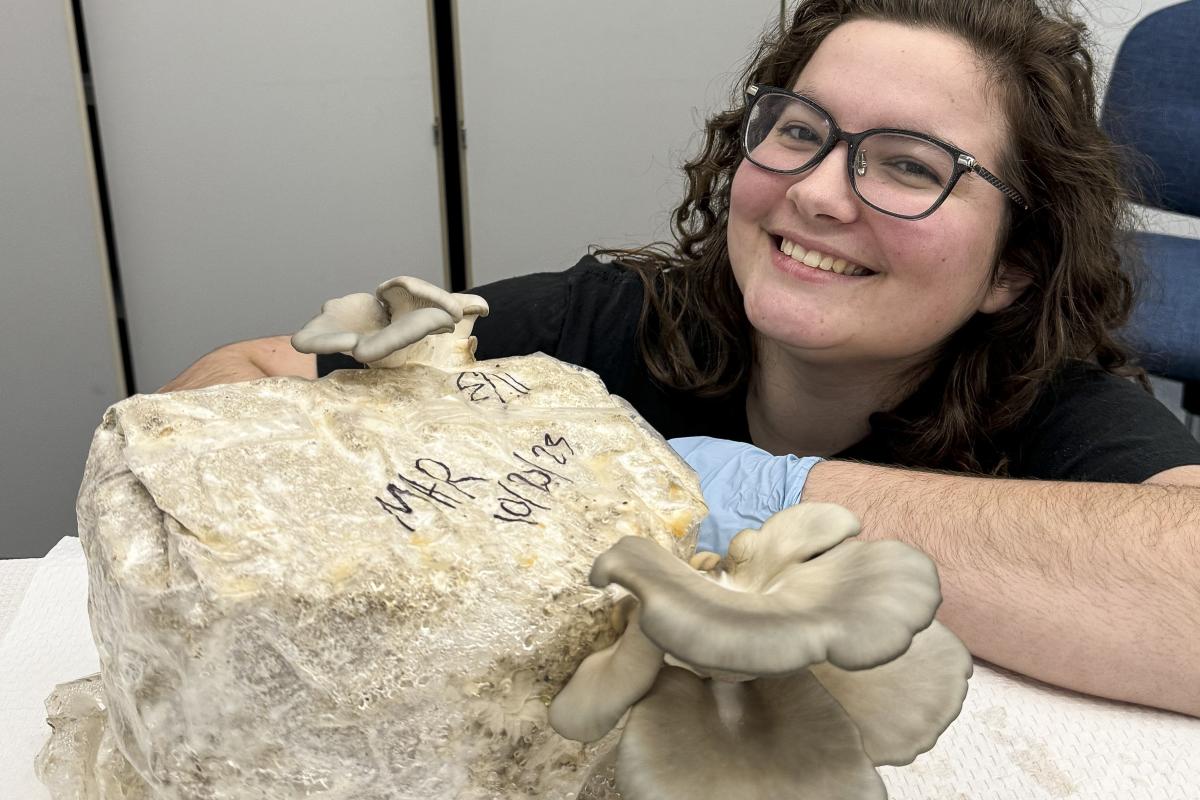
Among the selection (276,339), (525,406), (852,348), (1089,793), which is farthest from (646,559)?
(276,339)

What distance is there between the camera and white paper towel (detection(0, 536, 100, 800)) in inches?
30.0

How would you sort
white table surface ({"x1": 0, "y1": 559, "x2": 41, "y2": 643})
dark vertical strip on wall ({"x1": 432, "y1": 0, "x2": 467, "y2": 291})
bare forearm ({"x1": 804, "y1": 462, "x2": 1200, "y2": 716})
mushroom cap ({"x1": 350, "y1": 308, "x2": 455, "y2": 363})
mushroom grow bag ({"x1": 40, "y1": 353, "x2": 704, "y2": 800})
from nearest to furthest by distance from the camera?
mushroom grow bag ({"x1": 40, "y1": 353, "x2": 704, "y2": 800}) → mushroom cap ({"x1": 350, "y1": 308, "x2": 455, "y2": 363}) → bare forearm ({"x1": 804, "y1": 462, "x2": 1200, "y2": 716}) → white table surface ({"x1": 0, "y1": 559, "x2": 41, "y2": 643}) → dark vertical strip on wall ({"x1": 432, "y1": 0, "x2": 467, "y2": 291})

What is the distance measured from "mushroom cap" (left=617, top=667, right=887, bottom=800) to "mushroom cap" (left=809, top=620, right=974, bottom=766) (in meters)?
0.03

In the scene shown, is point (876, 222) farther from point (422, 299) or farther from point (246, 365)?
point (246, 365)

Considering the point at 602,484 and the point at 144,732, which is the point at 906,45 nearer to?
the point at 602,484

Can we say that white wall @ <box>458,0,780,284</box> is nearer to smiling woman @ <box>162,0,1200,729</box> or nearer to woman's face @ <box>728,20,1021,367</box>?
smiling woman @ <box>162,0,1200,729</box>

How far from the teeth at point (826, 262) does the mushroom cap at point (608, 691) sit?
0.63 m

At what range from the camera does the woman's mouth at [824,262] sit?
3.35ft

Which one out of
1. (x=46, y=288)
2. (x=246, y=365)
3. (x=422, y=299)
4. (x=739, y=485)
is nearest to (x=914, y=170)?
(x=739, y=485)

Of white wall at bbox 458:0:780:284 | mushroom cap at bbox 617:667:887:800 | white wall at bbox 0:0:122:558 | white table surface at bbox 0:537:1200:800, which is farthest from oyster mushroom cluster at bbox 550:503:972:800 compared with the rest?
white wall at bbox 0:0:122:558

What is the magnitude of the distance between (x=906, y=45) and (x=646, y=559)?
0.74m

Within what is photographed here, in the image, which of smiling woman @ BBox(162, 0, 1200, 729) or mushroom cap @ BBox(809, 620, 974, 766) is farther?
smiling woman @ BBox(162, 0, 1200, 729)

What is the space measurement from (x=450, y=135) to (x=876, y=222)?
130 cm

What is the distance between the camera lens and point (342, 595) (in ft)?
1.65
